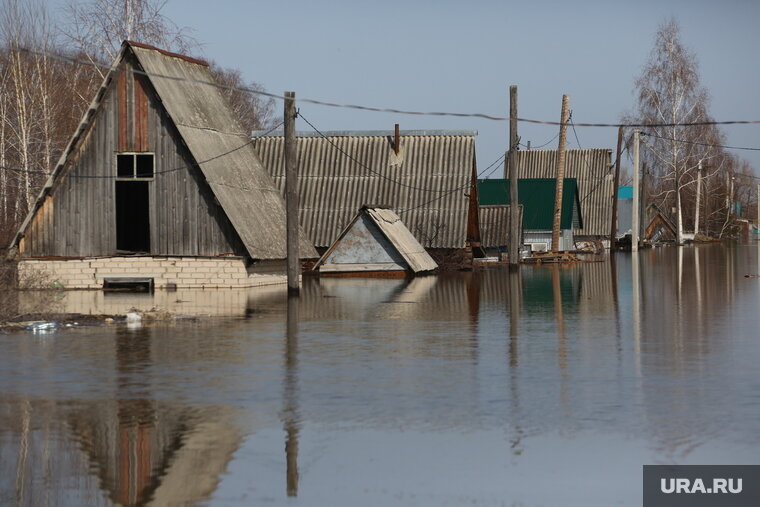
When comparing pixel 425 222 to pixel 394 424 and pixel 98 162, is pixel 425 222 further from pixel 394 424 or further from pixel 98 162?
pixel 394 424

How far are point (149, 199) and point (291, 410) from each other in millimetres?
21450

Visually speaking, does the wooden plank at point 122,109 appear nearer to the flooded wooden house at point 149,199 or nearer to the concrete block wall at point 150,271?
the flooded wooden house at point 149,199

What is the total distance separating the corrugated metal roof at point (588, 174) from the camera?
72.7 m

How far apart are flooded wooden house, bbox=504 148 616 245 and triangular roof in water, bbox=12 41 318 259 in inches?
1511

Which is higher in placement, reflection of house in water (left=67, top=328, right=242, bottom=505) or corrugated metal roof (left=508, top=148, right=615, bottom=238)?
corrugated metal roof (left=508, top=148, right=615, bottom=238)

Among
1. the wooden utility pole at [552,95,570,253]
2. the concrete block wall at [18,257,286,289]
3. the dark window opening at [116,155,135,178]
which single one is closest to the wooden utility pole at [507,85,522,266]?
the wooden utility pole at [552,95,570,253]

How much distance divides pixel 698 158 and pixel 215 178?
6635 centimetres

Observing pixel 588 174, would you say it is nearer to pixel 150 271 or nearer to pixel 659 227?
pixel 659 227

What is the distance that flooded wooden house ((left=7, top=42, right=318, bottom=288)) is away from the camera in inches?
1202

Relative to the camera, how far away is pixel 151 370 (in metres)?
13.3

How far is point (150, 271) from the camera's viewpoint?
3067cm

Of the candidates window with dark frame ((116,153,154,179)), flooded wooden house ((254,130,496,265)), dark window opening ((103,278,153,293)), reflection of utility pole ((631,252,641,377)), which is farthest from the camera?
flooded wooden house ((254,130,496,265))

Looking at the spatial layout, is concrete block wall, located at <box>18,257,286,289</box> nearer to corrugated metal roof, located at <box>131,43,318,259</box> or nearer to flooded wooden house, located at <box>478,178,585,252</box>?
corrugated metal roof, located at <box>131,43,318,259</box>

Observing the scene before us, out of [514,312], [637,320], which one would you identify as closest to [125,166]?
[514,312]
